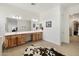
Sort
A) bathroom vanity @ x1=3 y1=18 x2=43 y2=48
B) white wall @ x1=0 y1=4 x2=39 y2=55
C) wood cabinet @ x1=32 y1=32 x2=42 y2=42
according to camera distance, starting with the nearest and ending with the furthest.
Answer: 1. white wall @ x1=0 y1=4 x2=39 y2=55
2. bathroom vanity @ x1=3 y1=18 x2=43 y2=48
3. wood cabinet @ x1=32 y1=32 x2=42 y2=42

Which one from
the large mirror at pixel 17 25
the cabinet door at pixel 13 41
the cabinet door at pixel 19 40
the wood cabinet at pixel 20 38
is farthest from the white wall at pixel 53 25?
the cabinet door at pixel 13 41

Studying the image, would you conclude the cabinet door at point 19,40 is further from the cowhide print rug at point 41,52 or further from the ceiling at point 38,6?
the ceiling at point 38,6

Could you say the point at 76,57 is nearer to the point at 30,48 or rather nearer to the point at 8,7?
the point at 30,48

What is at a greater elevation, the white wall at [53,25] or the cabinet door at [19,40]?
the white wall at [53,25]

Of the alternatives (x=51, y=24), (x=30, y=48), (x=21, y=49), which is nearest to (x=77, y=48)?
(x=51, y=24)

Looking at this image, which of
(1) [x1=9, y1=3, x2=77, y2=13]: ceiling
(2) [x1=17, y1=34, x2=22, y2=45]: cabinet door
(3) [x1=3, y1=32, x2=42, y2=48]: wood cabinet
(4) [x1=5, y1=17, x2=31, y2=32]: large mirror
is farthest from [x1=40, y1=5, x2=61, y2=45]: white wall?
(2) [x1=17, y1=34, x2=22, y2=45]: cabinet door

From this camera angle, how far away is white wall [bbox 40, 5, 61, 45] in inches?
66.5

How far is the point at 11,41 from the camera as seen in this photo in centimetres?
198

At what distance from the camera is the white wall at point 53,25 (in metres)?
1.69

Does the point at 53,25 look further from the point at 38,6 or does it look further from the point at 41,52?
the point at 41,52

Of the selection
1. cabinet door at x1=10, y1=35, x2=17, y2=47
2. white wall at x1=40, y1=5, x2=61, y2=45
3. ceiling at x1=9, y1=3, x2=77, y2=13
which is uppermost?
ceiling at x1=9, y1=3, x2=77, y2=13

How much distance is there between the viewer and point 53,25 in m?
1.74

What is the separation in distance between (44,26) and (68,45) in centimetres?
72

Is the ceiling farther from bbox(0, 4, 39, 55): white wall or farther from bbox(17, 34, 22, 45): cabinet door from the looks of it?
bbox(17, 34, 22, 45): cabinet door
